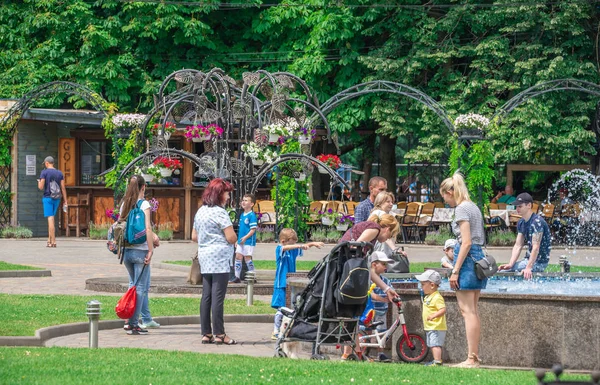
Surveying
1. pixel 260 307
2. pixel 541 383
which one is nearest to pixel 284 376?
pixel 541 383

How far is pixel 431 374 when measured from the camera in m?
9.48

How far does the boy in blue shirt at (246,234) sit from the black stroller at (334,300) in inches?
248

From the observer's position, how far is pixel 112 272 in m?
20.9

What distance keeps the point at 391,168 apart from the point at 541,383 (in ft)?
109

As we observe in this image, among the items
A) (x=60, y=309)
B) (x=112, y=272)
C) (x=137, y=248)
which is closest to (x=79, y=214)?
(x=112, y=272)

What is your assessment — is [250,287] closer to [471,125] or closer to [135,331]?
[135,331]

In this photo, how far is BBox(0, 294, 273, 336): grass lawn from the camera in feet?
41.8

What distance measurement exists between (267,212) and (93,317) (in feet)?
69.7

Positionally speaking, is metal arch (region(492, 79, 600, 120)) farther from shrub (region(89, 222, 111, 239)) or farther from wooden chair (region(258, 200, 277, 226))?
shrub (region(89, 222, 111, 239))

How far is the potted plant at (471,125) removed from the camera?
29491 mm

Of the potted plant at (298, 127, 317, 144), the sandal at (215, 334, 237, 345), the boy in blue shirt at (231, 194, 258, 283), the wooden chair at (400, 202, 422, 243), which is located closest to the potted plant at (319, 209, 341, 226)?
the wooden chair at (400, 202, 422, 243)

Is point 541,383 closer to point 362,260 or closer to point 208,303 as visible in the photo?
point 362,260

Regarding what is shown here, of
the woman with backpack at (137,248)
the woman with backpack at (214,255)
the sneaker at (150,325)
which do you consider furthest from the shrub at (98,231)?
the woman with backpack at (214,255)

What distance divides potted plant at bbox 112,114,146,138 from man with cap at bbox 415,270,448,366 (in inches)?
699
